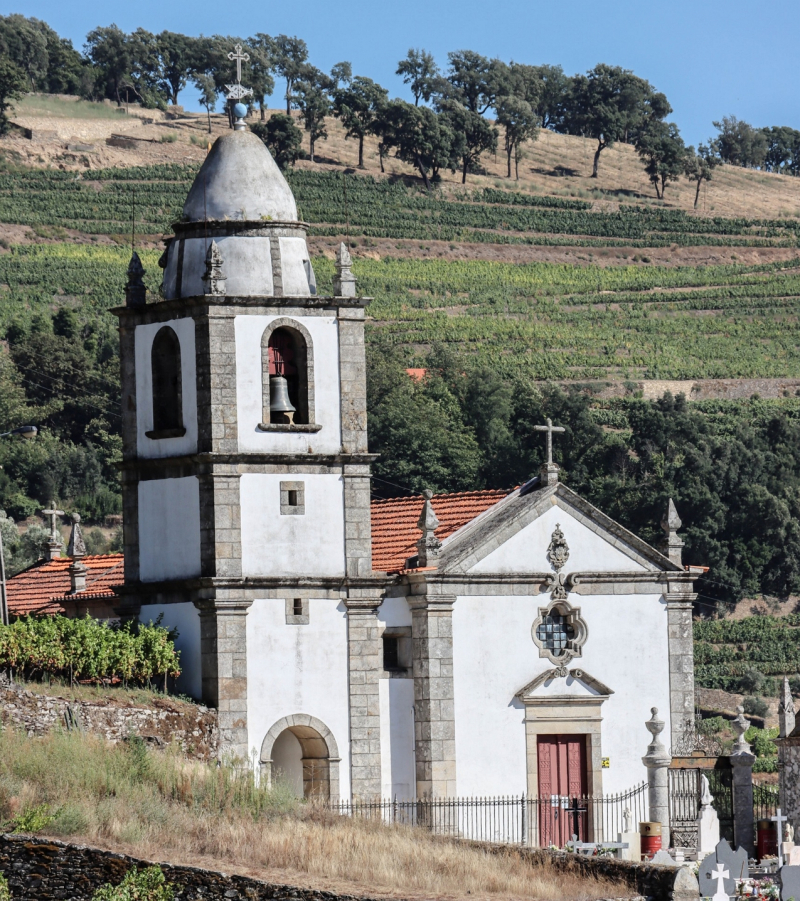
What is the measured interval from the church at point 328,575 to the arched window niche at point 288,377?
36mm

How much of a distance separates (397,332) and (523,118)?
5253 centimetres

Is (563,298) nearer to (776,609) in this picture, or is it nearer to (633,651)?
(776,609)

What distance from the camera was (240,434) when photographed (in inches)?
1283

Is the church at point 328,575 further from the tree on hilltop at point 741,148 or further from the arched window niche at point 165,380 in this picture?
the tree on hilltop at point 741,148

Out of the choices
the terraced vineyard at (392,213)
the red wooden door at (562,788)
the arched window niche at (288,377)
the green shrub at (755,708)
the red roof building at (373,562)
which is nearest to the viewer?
the arched window niche at (288,377)

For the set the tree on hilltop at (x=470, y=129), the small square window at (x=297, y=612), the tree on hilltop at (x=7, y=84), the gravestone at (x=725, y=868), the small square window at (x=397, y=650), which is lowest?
the gravestone at (x=725, y=868)

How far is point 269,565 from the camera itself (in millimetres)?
32500

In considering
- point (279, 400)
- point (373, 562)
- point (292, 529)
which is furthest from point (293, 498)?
point (373, 562)

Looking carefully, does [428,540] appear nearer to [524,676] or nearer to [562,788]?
[524,676]

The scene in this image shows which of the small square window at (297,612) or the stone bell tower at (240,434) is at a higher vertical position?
the stone bell tower at (240,434)

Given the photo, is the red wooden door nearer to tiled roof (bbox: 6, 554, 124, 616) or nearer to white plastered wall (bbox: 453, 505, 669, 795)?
white plastered wall (bbox: 453, 505, 669, 795)

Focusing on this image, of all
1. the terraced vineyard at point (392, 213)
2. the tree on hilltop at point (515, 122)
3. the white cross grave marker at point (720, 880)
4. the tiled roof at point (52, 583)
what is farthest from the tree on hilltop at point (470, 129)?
the white cross grave marker at point (720, 880)

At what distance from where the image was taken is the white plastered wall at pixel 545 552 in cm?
3450

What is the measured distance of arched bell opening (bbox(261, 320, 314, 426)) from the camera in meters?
33.0
